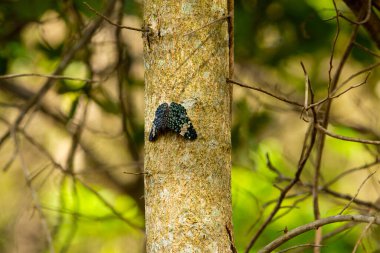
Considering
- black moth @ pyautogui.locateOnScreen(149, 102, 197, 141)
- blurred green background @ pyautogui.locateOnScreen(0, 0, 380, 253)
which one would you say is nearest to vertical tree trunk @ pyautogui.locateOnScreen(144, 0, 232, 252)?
black moth @ pyautogui.locateOnScreen(149, 102, 197, 141)

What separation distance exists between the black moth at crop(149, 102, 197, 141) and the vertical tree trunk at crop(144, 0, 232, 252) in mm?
15

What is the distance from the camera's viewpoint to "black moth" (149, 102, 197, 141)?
145cm

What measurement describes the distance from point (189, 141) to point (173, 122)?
53 millimetres

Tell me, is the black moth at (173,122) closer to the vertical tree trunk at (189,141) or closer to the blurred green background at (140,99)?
the vertical tree trunk at (189,141)

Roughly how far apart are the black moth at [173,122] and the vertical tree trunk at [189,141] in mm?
15

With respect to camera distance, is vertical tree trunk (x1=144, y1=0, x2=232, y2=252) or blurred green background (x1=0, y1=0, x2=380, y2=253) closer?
vertical tree trunk (x1=144, y1=0, x2=232, y2=252)

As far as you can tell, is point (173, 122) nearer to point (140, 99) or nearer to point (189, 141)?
point (189, 141)

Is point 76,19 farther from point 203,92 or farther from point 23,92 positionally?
point 203,92

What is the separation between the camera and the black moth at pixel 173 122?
1449 mm

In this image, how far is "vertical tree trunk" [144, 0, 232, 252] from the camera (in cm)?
145

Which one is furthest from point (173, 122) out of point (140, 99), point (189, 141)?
point (140, 99)

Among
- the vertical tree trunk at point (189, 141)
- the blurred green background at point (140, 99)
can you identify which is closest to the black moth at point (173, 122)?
the vertical tree trunk at point (189, 141)

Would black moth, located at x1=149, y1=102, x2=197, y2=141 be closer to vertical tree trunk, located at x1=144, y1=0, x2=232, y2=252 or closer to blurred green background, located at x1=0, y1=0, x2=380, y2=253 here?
vertical tree trunk, located at x1=144, y1=0, x2=232, y2=252

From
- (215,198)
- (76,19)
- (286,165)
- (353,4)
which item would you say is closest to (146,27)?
(215,198)
